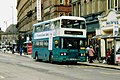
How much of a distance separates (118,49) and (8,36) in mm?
165467

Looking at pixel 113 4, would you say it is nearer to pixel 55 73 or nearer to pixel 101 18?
pixel 101 18

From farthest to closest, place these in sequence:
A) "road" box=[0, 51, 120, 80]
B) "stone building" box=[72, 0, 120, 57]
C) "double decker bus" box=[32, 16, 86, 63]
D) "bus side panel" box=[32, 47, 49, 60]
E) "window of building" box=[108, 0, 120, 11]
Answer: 1. "stone building" box=[72, 0, 120, 57]
2. "window of building" box=[108, 0, 120, 11]
3. "bus side panel" box=[32, 47, 49, 60]
4. "double decker bus" box=[32, 16, 86, 63]
5. "road" box=[0, 51, 120, 80]

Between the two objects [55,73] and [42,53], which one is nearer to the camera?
[55,73]

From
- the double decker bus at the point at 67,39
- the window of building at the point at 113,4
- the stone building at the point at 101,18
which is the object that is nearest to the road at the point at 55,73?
the double decker bus at the point at 67,39

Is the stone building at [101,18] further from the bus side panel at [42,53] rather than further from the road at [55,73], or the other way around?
the road at [55,73]

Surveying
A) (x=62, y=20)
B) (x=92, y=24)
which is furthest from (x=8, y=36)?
(x=62, y=20)

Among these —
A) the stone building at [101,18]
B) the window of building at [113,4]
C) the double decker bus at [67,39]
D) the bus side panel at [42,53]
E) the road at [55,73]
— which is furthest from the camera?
the stone building at [101,18]

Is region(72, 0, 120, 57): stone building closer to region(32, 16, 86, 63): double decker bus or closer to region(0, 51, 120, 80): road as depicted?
region(32, 16, 86, 63): double decker bus

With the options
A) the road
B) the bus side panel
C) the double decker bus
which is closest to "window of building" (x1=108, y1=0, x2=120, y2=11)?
the double decker bus

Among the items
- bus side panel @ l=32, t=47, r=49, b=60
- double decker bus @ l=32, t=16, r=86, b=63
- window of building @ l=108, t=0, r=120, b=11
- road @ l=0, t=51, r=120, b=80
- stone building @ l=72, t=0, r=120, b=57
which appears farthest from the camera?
stone building @ l=72, t=0, r=120, b=57

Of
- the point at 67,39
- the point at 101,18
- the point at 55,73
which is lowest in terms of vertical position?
the point at 55,73

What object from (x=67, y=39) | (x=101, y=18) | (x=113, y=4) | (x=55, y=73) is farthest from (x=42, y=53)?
(x=55, y=73)

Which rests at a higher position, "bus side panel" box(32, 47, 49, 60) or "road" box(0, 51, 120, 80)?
"bus side panel" box(32, 47, 49, 60)

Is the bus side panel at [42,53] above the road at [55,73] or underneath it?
above
